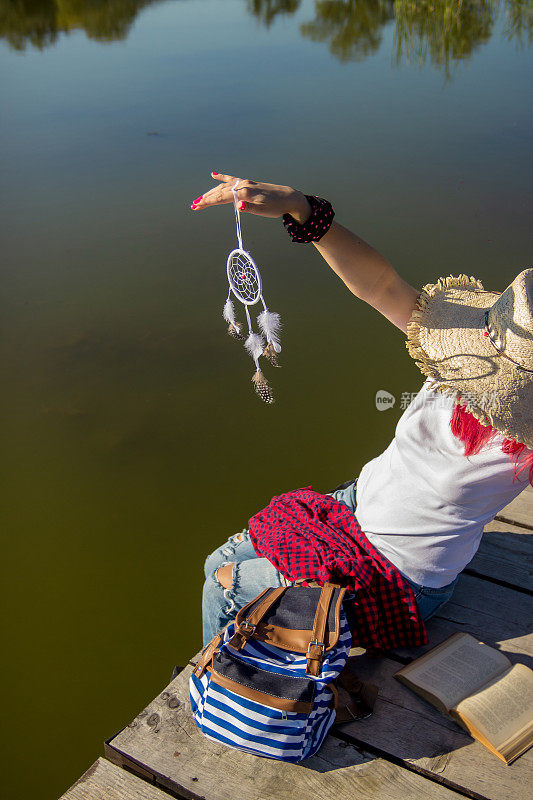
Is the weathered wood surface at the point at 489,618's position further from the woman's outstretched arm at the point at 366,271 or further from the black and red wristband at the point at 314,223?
the black and red wristband at the point at 314,223

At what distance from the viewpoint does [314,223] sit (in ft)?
4.68

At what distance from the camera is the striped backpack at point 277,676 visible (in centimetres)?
128

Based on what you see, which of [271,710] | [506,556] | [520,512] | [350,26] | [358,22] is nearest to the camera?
[271,710]

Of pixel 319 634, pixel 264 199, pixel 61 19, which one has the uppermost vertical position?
pixel 61 19

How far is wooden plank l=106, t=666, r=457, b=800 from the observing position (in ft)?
4.42

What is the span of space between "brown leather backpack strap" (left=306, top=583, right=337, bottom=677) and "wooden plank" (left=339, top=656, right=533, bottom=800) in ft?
0.76

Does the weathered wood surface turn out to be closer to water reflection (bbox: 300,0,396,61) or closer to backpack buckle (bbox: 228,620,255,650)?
backpack buckle (bbox: 228,620,255,650)

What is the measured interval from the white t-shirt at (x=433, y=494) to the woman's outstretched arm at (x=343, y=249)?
22 cm

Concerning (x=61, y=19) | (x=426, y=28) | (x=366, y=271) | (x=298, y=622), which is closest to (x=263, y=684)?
(x=298, y=622)

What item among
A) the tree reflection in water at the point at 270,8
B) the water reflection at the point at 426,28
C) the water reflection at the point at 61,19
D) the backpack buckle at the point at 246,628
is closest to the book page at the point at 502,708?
the backpack buckle at the point at 246,628

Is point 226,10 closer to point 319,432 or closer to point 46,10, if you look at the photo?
point 46,10

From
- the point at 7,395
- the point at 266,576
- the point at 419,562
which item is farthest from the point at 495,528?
the point at 7,395

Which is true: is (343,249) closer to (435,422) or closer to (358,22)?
(435,422)

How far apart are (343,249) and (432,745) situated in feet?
3.38
